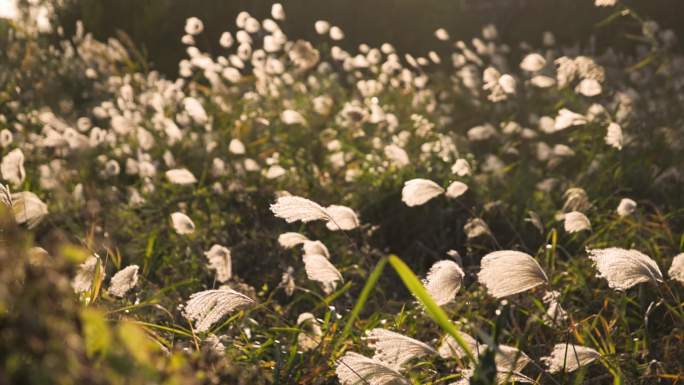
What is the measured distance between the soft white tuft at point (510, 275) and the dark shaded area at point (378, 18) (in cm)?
645

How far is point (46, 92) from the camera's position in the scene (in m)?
5.24

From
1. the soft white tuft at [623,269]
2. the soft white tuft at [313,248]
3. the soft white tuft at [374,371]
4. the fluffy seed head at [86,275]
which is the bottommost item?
the soft white tuft at [623,269]

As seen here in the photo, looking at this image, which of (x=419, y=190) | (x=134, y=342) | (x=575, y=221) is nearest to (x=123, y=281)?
(x=419, y=190)

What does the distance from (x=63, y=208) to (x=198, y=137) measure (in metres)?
1.30

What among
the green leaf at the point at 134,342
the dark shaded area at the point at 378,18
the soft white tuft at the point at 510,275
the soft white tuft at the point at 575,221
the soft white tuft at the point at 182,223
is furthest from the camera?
the dark shaded area at the point at 378,18

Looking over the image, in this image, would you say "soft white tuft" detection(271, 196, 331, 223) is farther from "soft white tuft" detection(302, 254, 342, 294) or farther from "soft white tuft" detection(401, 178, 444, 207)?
"soft white tuft" detection(401, 178, 444, 207)

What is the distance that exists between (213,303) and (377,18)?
7457mm

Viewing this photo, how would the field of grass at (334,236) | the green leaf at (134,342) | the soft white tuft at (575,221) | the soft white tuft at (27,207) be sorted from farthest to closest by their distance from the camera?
1. the soft white tuft at (575,221)
2. the soft white tuft at (27,207)
3. the field of grass at (334,236)
4. the green leaf at (134,342)

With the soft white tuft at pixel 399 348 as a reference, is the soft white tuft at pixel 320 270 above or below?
above

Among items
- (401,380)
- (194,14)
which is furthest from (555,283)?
(194,14)

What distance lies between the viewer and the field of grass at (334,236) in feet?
4.01

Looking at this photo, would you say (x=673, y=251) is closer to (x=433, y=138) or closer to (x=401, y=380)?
(x=433, y=138)

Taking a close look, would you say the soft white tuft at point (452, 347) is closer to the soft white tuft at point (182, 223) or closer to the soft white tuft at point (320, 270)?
the soft white tuft at point (320, 270)

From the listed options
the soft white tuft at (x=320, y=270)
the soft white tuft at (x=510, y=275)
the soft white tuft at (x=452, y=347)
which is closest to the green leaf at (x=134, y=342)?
the soft white tuft at (x=510, y=275)
